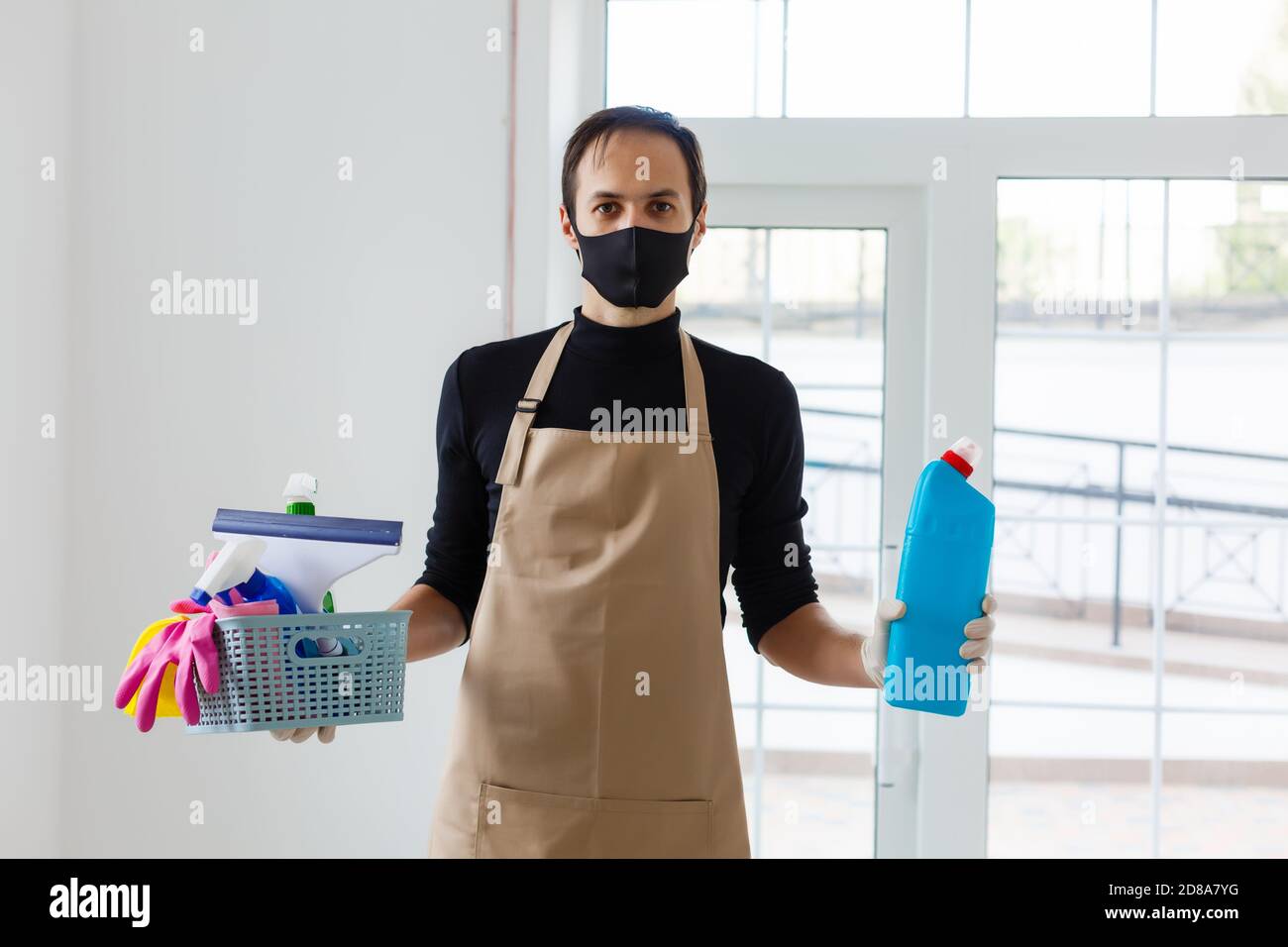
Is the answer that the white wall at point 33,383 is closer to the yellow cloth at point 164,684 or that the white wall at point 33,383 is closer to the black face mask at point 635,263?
the yellow cloth at point 164,684

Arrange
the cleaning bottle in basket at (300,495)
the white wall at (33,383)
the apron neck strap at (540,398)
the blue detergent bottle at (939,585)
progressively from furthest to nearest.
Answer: the white wall at (33,383), the apron neck strap at (540,398), the cleaning bottle in basket at (300,495), the blue detergent bottle at (939,585)

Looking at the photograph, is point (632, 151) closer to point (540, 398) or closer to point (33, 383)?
point (540, 398)

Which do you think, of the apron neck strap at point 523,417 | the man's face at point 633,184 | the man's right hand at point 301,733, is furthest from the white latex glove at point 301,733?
the man's face at point 633,184

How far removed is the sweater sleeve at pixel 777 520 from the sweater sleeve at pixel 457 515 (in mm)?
353

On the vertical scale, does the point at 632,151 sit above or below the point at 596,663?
above

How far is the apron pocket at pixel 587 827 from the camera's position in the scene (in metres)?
1.28

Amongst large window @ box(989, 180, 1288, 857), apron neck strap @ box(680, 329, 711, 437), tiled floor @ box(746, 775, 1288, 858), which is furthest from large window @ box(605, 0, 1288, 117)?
tiled floor @ box(746, 775, 1288, 858)

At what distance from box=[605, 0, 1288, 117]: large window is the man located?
2.78ft

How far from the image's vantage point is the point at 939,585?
1.10m

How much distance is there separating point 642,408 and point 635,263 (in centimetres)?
18

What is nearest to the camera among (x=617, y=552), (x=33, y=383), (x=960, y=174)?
(x=617, y=552)

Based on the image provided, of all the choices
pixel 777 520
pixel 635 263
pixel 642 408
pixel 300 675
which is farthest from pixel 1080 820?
pixel 300 675
